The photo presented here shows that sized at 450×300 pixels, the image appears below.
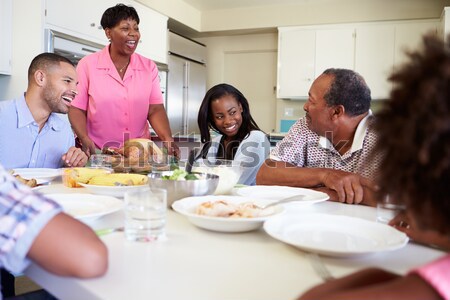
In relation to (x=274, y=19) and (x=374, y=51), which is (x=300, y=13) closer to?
(x=274, y=19)

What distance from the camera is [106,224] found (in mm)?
886

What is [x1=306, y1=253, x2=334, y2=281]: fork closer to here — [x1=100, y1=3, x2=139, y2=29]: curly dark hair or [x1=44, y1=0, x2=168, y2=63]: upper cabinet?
[x1=100, y1=3, x2=139, y2=29]: curly dark hair

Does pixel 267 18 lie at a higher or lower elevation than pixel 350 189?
higher

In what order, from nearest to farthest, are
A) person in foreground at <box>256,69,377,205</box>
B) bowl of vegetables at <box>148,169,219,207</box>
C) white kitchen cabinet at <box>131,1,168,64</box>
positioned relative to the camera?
bowl of vegetables at <box>148,169,219,207</box>
person in foreground at <box>256,69,377,205</box>
white kitchen cabinet at <box>131,1,168,64</box>

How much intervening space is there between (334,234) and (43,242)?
1.78ft

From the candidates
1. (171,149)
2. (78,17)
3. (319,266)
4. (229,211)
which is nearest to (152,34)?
(78,17)

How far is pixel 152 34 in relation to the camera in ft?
14.4

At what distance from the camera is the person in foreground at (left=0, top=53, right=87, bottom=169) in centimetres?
183

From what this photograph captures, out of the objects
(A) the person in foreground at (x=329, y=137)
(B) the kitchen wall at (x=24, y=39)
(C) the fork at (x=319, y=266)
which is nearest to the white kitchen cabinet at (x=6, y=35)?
(B) the kitchen wall at (x=24, y=39)

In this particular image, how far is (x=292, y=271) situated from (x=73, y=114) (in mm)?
2027

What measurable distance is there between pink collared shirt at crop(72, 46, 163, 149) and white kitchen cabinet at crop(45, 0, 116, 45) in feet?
3.14

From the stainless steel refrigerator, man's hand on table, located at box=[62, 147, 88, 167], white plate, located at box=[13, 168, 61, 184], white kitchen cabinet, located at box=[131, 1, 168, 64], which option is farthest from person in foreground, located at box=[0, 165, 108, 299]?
the stainless steel refrigerator

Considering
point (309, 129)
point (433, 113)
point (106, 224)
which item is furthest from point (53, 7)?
point (433, 113)

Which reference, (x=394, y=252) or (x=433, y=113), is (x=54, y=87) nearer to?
(x=394, y=252)
